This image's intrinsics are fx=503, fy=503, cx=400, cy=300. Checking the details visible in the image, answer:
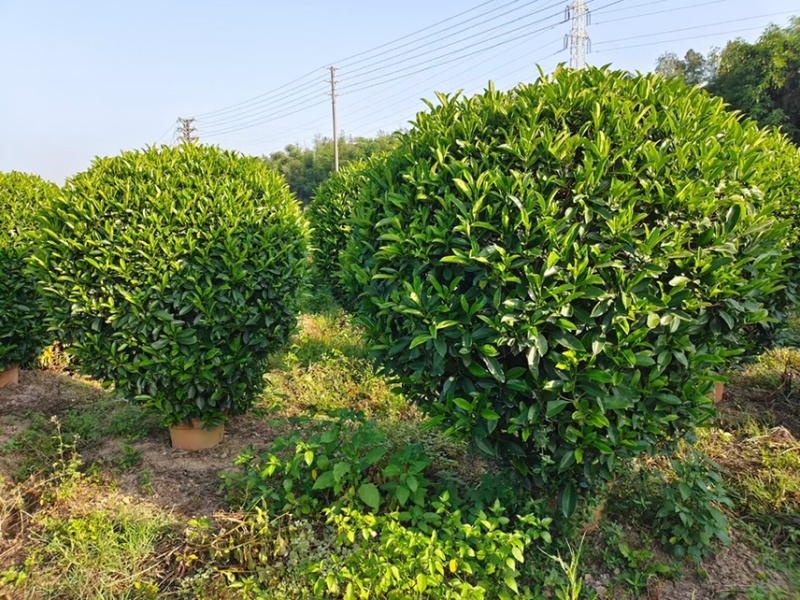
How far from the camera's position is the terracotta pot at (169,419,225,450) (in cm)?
387

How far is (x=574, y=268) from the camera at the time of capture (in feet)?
7.22

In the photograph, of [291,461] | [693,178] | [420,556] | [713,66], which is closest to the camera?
[420,556]

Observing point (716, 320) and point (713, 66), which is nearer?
point (716, 320)

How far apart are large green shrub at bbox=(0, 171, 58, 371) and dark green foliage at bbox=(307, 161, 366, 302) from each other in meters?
3.61

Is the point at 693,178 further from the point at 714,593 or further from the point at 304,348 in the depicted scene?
the point at 304,348

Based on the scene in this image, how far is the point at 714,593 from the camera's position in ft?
8.00

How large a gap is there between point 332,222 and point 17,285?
14.4 feet

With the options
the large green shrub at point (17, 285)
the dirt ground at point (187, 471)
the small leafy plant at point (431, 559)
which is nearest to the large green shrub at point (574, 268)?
the small leafy plant at point (431, 559)

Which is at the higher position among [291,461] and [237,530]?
[291,461]

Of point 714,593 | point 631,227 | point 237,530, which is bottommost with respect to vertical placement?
point 714,593

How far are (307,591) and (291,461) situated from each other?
0.70 meters

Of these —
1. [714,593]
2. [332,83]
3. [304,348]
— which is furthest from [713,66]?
[714,593]

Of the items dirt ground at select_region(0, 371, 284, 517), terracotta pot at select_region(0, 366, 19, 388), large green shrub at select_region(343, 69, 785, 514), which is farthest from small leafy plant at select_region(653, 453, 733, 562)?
terracotta pot at select_region(0, 366, 19, 388)

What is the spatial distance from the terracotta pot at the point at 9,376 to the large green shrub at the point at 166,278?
7.81ft
